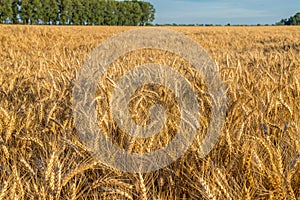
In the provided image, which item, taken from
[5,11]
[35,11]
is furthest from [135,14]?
[5,11]

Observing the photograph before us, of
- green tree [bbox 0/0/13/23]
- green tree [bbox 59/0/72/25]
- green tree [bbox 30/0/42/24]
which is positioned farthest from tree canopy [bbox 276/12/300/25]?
green tree [bbox 0/0/13/23]

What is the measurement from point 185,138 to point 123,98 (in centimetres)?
70

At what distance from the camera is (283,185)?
88cm

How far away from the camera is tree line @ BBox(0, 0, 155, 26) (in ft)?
189

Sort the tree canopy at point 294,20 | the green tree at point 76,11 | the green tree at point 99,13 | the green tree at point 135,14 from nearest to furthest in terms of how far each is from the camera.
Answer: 1. the green tree at point 76,11
2. the green tree at point 99,13
3. the green tree at point 135,14
4. the tree canopy at point 294,20

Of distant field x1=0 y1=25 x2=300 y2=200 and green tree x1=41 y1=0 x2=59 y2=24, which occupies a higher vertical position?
green tree x1=41 y1=0 x2=59 y2=24

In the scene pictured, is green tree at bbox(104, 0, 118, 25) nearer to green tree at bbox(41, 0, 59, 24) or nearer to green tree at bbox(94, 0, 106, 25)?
green tree at bbox(94, 0, 106, 25)

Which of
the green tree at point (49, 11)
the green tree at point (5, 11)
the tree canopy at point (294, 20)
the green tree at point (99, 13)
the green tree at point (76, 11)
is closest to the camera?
the green tree at point (5, 11)

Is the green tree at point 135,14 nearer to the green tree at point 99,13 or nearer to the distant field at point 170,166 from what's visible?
the green tree at point 99,13

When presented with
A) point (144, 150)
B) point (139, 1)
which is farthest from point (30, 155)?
point (139, 1)

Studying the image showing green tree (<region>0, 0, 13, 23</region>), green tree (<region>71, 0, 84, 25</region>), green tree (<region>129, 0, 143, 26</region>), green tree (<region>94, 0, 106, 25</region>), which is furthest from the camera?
green tree (<region>129, 0, 143, 26</region>)

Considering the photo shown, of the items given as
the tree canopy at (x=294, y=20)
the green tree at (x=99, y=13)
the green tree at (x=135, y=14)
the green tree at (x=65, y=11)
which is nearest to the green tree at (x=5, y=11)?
the green tree at (x=65, y=11)

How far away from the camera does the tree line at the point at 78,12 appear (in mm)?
57469

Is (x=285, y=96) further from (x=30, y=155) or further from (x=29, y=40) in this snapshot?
(x=29, y=40)
